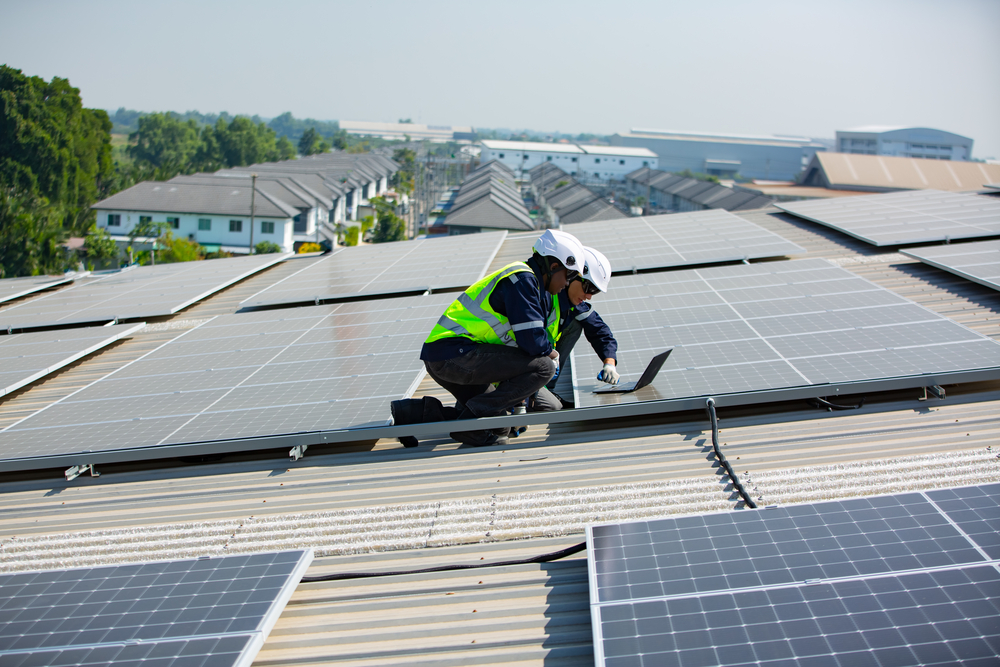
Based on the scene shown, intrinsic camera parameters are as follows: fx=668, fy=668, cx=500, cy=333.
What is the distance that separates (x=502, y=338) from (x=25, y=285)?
18.2m

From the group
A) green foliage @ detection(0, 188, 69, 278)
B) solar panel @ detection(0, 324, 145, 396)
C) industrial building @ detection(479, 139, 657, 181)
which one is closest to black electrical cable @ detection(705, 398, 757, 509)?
solar panel @ detection(0, 324, 145, 396)

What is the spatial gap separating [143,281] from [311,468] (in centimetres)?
1320

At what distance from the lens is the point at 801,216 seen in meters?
16.9

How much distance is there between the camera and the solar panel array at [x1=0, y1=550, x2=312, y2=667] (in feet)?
11.4

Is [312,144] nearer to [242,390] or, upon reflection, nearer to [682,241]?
[682,241]

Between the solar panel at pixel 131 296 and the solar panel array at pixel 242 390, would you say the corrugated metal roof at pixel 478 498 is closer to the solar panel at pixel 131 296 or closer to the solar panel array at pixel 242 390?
the solar panel array at pixel 242 390

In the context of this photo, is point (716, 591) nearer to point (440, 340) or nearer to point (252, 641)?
point (252, 641)

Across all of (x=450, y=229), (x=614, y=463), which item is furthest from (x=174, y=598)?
(x=450, y=229)

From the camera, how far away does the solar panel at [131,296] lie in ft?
42.0

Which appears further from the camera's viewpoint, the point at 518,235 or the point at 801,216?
the point at 518,235

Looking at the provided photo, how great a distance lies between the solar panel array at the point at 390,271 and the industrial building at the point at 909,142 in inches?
5102

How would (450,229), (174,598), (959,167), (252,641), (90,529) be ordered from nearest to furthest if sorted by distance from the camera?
(252,641) < (174,598) < (90,529) < (450,229) < (959,167)

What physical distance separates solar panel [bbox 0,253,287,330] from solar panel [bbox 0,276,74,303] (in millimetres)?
818

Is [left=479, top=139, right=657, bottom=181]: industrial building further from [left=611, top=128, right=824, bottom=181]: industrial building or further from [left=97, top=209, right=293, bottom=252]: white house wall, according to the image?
[left=97, top=209, right=293, bottom=252]: white house wall
